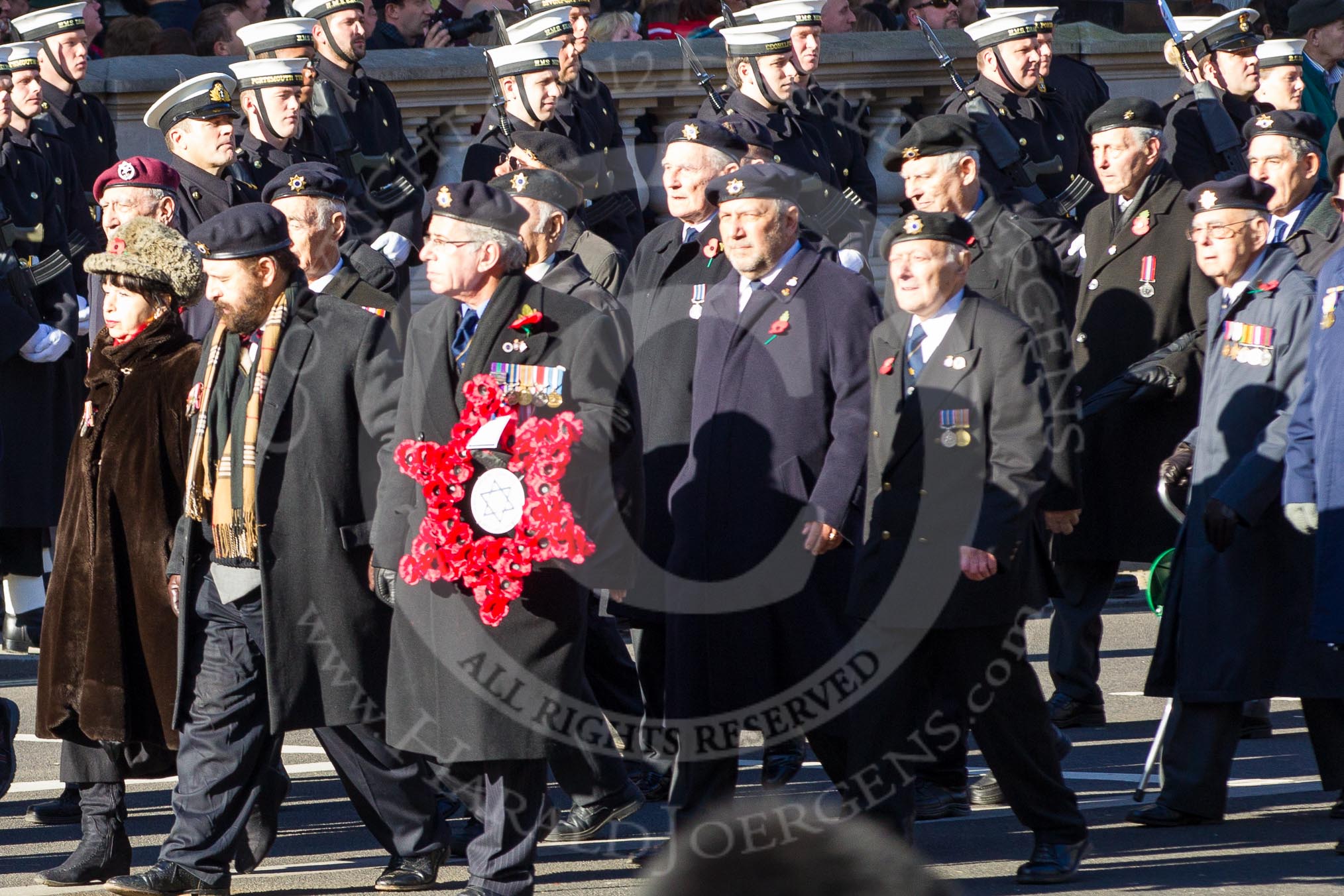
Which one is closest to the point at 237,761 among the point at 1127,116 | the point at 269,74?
the point at 1127,116

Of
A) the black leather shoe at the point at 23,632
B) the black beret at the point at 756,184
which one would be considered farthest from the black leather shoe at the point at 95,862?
the black leather shoe at the point at 23,632

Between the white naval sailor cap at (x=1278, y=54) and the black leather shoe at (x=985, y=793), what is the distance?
521 centimetres

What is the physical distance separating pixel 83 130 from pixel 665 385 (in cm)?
475

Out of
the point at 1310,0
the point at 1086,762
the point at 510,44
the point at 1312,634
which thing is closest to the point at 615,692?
the point at 1086,762

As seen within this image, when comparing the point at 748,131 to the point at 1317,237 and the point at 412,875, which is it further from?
the point at 412,875

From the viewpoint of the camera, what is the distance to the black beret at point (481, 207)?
5.62 metres

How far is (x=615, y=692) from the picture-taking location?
7117mm

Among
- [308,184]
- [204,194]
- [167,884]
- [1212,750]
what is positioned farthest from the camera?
[204,194]

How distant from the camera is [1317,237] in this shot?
768 cm

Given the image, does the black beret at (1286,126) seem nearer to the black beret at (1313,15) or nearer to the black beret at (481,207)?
the black beret at (481,207)

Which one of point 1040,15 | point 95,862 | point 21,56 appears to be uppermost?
point 1040,15

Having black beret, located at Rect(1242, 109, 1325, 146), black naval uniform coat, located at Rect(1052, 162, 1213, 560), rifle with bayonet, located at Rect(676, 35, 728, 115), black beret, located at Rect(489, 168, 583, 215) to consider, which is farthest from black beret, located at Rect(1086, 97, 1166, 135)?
rifle with bayonet, located at Rect(676, 35, 728, 115)

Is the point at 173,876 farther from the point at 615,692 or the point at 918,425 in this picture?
the point at 918,425

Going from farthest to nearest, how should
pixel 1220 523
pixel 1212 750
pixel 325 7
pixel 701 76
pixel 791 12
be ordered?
1. pixel 701 76
2. pixel 325 7
3. pixel 791 12
4. pixel 1212 750
5. pixel 1220 523
